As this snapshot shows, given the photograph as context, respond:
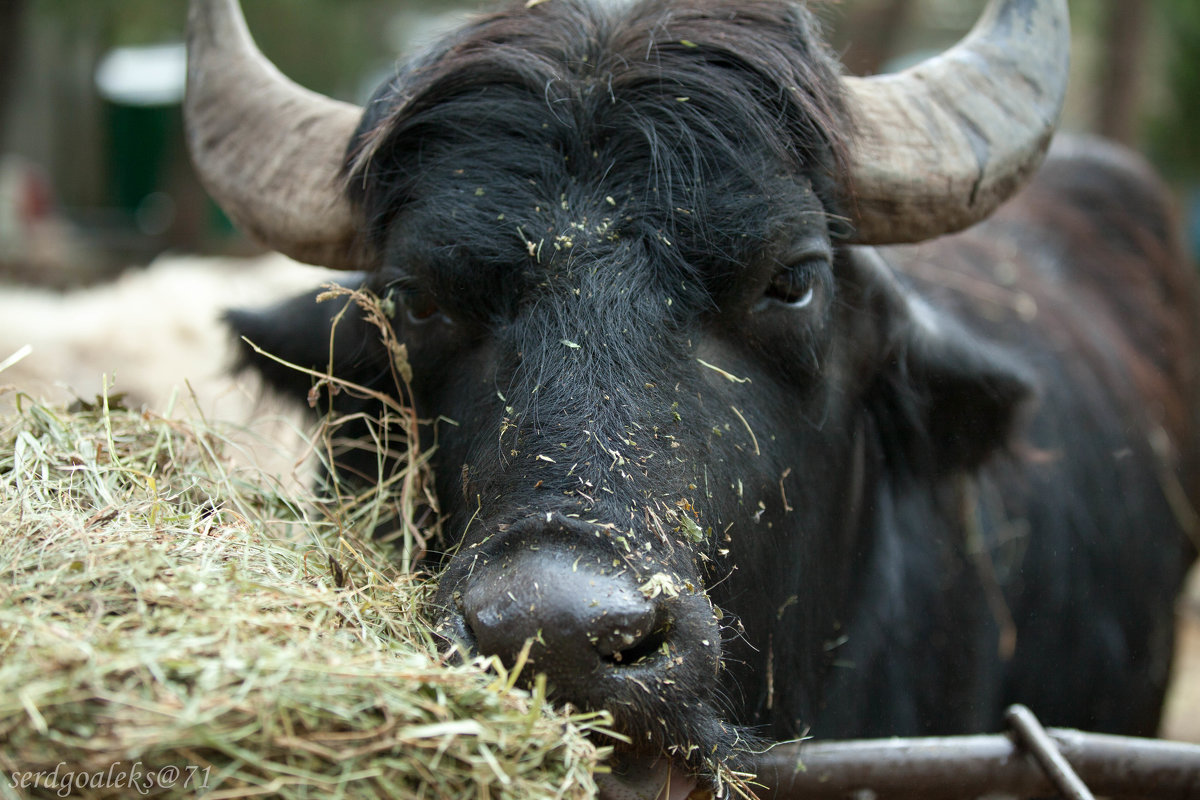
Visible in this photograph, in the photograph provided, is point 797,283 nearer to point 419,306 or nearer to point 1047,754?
point 419,306

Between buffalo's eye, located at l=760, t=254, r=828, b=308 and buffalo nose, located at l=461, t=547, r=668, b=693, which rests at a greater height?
buffalo's eye, located at l=760, t=254, r=828, b=308

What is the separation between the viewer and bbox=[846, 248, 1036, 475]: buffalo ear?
284cm

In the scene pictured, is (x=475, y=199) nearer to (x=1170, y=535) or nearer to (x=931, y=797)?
(x=931, y=797)

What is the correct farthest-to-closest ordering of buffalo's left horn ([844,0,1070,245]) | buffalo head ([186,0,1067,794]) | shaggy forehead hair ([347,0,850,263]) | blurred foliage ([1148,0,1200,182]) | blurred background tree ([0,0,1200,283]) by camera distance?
blurred foliage ([1148,0,1200,182])
blurred background tree ([0,0,1200,283])
buffalo's left horn ([844,0,1070,245])
shaggy forehead hair ([347,0,850,263])
buffalo head ([186,0,1067,794])

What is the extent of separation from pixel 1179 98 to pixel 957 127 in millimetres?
16022

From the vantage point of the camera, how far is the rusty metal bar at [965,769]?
2.20 m

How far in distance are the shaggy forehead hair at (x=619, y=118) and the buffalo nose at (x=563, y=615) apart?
2.49 ft

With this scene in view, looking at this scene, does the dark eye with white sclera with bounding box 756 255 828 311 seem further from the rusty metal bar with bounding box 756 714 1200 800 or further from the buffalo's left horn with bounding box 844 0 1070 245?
the rusty metal bar with bounding box 756 714 1200 800

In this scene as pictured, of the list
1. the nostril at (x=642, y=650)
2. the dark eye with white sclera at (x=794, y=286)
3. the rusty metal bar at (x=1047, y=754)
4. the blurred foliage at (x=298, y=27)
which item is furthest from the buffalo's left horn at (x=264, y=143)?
the blurred foliage at (x=298, y=27)

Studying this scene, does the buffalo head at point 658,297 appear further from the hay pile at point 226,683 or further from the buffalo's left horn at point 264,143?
the hay pile at point 226,683

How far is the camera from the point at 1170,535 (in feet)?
14.6

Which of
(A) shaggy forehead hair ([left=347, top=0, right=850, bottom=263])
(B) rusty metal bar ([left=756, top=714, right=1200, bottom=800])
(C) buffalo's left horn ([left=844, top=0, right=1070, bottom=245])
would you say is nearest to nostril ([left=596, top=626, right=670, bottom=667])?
(B) rusty metal bar ([left=756, top=714, right=1200, bottom=800])

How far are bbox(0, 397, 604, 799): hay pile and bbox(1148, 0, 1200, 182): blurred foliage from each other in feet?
55.2

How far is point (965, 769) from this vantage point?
221 centimetres
